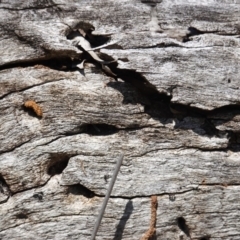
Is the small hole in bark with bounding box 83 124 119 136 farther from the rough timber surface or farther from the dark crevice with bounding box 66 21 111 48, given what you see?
the dark crevice with bounding box 66 21 111 48

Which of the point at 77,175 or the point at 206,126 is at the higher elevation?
the point at 206,126

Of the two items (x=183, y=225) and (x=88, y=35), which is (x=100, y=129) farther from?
(x=183, y=225)

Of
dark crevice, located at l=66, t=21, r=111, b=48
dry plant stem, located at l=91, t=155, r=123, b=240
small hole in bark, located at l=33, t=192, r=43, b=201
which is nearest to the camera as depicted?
dry plant stem, located at l=91, t=155, r=123, b=240

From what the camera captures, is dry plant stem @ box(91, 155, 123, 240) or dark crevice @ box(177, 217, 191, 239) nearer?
dry plant stem @ box(91, 155, 123, 240)

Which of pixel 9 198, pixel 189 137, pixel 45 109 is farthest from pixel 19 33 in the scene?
pixel 189 137

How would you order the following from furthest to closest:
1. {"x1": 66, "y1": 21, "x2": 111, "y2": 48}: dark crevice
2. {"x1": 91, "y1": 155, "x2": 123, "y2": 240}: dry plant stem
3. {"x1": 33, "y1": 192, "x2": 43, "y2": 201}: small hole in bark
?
{"x1": 66, "y1": 21, "x2": 111, "y2": 48}: dark crevice, {"x1": 33, "y1": 192, "x2": 43, "y2": 201}: small hole in bark, {"x1": 91, "y1": 155, "x2": 123, "y2": 240}: dry plant stem

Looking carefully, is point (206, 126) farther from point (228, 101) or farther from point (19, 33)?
point (19, 33)

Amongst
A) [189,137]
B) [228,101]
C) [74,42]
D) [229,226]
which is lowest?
[229,226]

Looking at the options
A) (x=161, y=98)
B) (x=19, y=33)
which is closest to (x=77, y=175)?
(x=161, y=98)

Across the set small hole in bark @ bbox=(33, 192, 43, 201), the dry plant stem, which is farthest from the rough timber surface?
the dry plant stem
